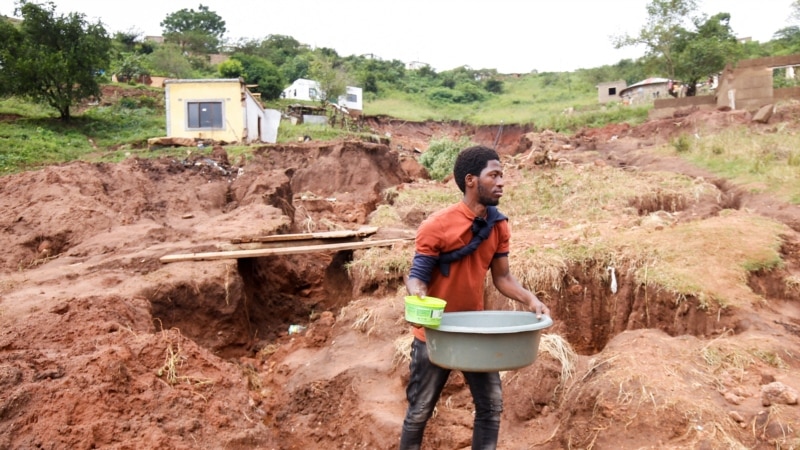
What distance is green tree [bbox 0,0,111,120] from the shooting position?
21078 mm

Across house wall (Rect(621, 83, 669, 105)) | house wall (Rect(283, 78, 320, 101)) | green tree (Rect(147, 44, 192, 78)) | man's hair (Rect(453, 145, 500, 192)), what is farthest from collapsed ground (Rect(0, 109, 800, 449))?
house wall (Rect(283, 78, 320, 101))

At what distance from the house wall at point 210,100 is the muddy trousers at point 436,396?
20244mm

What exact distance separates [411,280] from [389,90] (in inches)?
1891

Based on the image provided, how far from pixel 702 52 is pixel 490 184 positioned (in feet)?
91.3

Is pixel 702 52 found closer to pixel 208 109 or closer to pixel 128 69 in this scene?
pixel 208 109

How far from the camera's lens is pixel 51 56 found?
21.3m

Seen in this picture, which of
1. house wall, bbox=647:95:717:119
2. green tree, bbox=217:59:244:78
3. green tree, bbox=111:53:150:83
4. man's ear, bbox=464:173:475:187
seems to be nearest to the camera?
man's ear, bbox=464:173:475:187

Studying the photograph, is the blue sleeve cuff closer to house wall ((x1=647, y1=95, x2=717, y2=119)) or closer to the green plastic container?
the green plastic container

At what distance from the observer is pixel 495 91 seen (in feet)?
183

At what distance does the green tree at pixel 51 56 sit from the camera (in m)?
21.1

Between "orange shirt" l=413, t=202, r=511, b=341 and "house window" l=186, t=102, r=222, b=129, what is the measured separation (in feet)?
68.0

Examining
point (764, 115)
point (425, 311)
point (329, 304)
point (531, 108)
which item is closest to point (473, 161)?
point (425, 311)

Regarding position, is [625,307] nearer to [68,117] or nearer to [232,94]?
[232,94]

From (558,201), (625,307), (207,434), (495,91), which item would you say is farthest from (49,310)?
(495,91)
